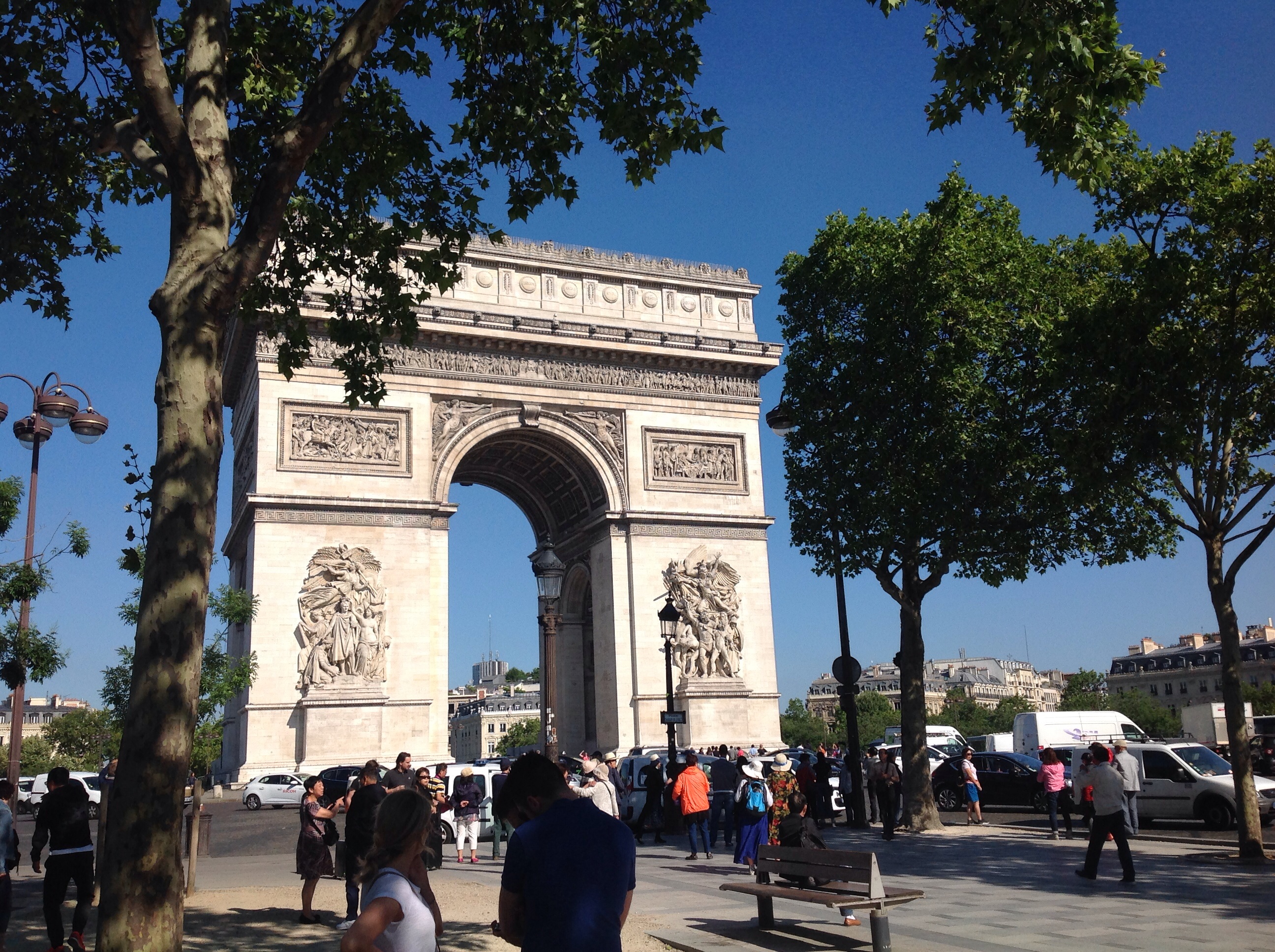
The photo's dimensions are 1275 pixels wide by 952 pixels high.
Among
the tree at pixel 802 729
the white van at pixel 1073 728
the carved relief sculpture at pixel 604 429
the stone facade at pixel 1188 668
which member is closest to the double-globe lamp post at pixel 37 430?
the carved relief sculpture at pixel 604 429

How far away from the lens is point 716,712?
101 ft

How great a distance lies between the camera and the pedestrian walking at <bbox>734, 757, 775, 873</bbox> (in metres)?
12.5

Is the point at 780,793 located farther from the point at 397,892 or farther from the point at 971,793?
the point at 971,793

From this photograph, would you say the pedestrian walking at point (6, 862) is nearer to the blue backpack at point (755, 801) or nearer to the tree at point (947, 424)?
the blue backpack at point (755, 801)

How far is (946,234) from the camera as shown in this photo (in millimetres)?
20531

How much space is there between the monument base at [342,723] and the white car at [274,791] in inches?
17.4

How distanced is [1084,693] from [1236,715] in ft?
314

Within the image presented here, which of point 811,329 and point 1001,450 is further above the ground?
point 811,329

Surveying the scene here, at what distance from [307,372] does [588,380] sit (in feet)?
26.0

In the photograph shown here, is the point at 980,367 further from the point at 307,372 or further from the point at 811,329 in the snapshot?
the point at 307,372

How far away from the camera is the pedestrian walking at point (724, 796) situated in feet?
61.9

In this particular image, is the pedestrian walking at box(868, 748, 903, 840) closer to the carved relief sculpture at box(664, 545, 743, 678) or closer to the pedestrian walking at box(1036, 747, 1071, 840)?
the pedestrian walking at box(1036, 747, 1071, 840)

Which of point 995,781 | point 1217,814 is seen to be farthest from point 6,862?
point 995,781

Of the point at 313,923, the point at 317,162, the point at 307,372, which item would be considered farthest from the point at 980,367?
the point at 307,372
